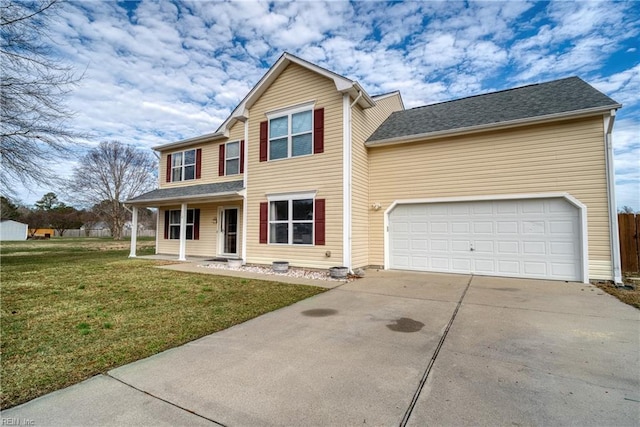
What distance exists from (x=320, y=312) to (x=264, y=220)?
5956 millimetres

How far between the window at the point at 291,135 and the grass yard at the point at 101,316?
467 cm

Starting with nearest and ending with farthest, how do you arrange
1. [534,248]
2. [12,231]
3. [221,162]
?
[534,248]
[221,162]
[12,231]

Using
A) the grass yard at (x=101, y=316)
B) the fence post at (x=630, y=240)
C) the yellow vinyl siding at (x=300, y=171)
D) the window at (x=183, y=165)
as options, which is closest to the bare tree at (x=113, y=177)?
the window at (x=183, y=165)

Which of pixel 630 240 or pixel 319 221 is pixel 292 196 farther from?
pixel 630 240

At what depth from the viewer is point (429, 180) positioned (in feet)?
31.3

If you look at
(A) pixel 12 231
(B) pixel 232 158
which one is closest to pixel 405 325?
(B) pixel 232 158

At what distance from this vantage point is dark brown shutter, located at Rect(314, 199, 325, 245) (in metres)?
9.44

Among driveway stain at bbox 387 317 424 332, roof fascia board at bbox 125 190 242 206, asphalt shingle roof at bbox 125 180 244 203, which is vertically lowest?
driveway stain at bbox 387 317 424 332

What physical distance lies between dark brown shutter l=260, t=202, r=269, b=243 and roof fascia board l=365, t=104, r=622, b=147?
423cm

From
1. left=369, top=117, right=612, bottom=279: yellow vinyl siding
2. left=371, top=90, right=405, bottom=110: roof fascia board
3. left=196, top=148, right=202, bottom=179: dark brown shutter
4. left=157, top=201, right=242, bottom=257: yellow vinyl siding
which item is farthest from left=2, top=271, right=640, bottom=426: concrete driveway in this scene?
left=196, top=148, right=202, bottom=179: dark brown shutter

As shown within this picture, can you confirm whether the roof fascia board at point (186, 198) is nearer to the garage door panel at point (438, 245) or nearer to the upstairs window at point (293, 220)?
the upstairs window at point (293, 220)

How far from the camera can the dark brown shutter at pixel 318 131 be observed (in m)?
9.63

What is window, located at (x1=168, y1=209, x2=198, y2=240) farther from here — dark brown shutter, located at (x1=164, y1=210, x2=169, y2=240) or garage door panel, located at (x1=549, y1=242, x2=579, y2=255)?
garage door panel, located at (x1=549, y1=242, x2=579, y2=255)

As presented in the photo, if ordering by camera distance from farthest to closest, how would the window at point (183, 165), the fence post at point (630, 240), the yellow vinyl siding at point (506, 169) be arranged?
the window at point (183, 165), the fence post at point (630, 240), the yellow vinyl siding at point (506, 169)
